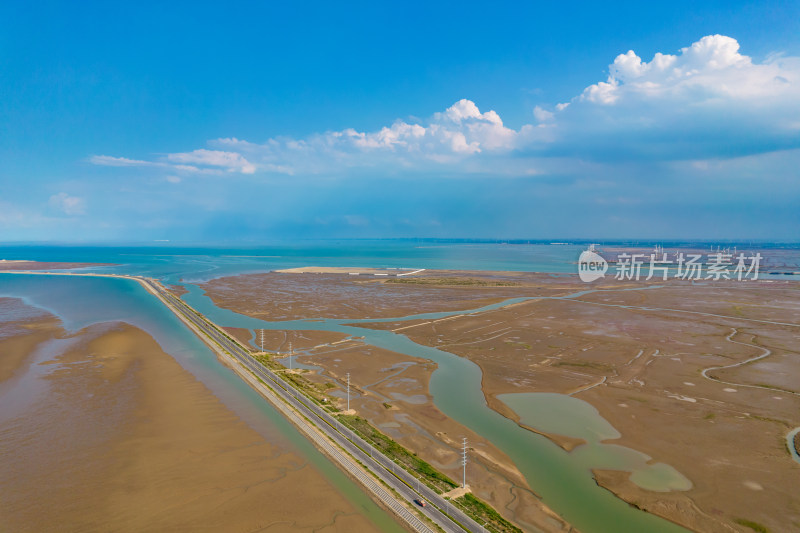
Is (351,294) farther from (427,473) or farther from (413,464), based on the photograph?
(427,473)

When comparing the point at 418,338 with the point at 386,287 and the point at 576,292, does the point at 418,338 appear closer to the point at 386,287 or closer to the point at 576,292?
the point at 386,287

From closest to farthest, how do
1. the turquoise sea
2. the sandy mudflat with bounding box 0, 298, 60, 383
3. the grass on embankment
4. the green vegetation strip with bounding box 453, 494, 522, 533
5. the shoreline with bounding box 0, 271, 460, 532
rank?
the green vegetation strip with bounding box 453, 494, 522, 533, the grass on embankment, the shoreline with bounding box 0, 271, 460, 532, the turquoise sea, the sandy mudflat with bounding box 0, 298, 60, 383

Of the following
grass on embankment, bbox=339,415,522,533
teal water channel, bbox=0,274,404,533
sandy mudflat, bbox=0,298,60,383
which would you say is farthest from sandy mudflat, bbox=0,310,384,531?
sandy mudflat, bbox=0,298,60,383

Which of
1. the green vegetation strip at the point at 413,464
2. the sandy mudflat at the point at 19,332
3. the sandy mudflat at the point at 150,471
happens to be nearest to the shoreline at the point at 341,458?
the sandy mudflat at the point at 150,471

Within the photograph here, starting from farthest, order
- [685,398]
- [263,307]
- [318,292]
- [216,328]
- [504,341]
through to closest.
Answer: [318,292] < [263,307] < [216,328] < [504,341] < [685,398]

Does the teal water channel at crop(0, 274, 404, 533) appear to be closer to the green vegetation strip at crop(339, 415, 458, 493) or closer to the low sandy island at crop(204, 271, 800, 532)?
the green vegetation strip at crop(339, 415, 458, 493)

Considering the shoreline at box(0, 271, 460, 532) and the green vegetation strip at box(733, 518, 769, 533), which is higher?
the shoreline at box(0, 271, 460, 532)

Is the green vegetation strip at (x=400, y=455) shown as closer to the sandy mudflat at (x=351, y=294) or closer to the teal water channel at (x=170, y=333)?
the teal water channel at (x=170, y=333)

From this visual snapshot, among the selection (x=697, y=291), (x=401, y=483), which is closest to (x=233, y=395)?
(x=401, y=483)
